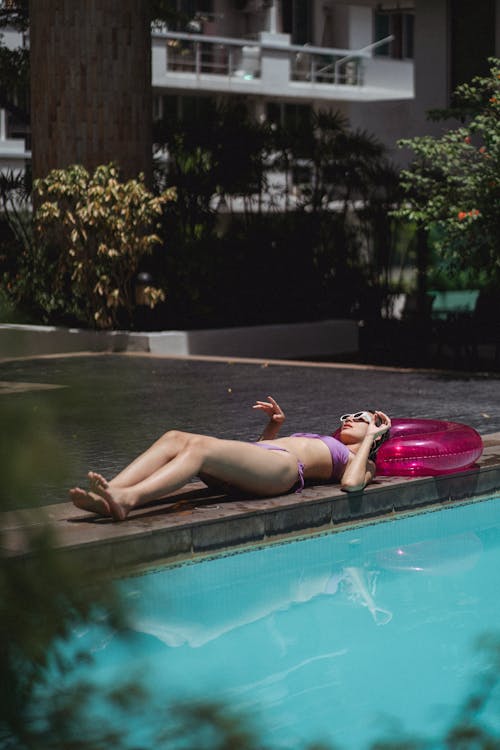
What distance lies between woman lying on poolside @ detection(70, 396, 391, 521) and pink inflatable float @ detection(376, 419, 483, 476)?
33cm

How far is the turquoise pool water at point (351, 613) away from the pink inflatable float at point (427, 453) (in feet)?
1.01

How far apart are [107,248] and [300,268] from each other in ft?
11.4

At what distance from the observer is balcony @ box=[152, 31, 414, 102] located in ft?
135

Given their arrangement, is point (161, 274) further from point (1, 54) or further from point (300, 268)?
point (1, 54)

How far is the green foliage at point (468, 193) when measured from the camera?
14.3m

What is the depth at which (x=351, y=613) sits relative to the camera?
6.55m

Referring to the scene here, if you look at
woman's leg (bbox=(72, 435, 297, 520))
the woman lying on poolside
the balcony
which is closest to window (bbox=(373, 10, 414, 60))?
the balcony

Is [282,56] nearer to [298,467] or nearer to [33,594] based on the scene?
[298,467]

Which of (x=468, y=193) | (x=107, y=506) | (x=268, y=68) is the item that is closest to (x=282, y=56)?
(x=268, y=68)

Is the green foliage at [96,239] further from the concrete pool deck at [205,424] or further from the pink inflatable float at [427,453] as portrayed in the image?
the pink inflatable float at [427,453]

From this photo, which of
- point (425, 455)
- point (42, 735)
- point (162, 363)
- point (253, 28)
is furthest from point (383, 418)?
point (253, 28)

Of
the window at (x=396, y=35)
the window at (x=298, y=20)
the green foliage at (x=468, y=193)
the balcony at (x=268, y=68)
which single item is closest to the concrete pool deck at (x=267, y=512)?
the green foliage at (x=468, y=193)

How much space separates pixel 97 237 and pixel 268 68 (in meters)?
26.7

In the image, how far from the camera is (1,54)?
73.7 ft
